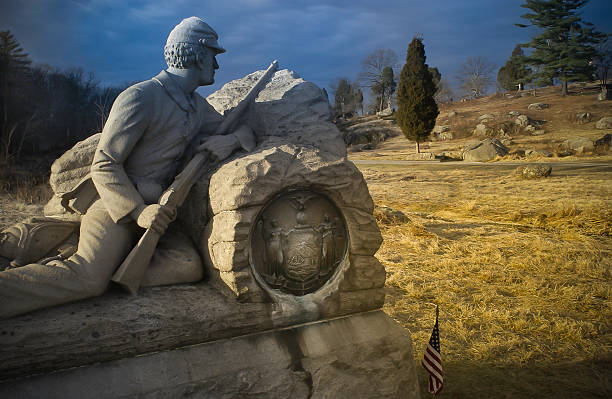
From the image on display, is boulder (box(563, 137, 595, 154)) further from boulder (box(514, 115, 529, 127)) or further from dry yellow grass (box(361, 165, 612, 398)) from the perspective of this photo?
boulder (box(514, 115, 529, 127))

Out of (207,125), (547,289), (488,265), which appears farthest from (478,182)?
(207,125)

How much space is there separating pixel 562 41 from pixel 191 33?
2816 centimetres

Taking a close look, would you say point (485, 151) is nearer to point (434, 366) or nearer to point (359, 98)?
point (434, 366)

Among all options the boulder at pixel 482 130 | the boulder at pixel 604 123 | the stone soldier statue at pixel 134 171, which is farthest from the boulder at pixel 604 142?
the stone soldier statue at pixel 134 171

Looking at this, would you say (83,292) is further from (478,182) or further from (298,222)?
(478,182)

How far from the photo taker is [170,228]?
270 centimetres

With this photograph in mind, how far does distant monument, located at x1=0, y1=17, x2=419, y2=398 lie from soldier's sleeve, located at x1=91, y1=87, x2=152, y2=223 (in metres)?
0.02

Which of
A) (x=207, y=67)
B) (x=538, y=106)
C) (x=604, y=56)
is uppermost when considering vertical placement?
(x=604, y=56)

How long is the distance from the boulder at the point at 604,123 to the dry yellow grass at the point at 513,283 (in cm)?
979

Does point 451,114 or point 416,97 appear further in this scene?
point 451,114

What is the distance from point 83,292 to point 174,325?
18.2 inches

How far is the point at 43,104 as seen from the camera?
11773 mm

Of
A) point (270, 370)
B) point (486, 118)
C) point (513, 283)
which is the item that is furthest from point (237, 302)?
point (486, 118)

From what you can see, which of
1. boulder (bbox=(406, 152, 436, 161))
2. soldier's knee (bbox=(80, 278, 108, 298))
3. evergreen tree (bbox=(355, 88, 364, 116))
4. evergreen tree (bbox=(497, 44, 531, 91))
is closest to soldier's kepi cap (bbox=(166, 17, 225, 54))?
soldier's knee (bbox=(80, 278, 108, 298))
